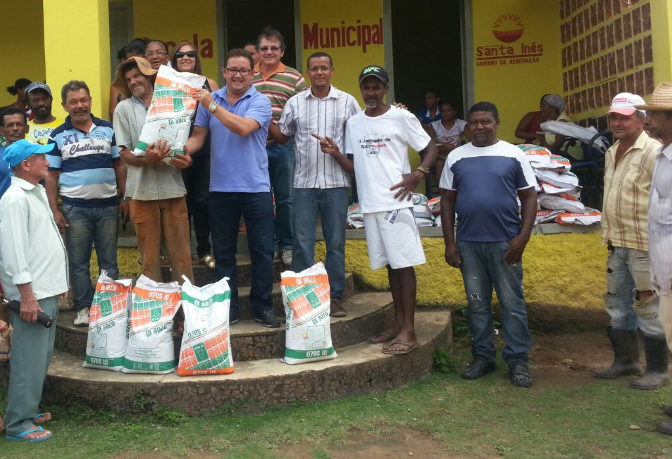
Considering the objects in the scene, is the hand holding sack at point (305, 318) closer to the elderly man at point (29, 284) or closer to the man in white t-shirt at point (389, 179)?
the man in white t-shirt at point (389, 179)

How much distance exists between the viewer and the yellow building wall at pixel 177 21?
887 centimetres

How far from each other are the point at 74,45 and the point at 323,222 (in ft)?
9.03

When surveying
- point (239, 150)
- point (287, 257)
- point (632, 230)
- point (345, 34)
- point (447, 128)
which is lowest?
point (287, 257)

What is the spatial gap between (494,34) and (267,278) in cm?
500

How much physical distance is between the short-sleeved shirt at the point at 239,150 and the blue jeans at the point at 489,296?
154 centimetres

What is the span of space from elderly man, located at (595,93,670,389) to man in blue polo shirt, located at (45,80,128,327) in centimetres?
353

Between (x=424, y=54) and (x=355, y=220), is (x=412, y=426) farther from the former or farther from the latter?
(x=424, y=54)

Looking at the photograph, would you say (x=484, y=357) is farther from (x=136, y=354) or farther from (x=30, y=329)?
(x=30, y=329)

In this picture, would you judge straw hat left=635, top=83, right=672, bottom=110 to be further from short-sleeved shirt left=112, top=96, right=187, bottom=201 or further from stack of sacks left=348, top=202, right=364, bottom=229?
short-sleeved shirt left=112, top=96, right=187, bottom=201

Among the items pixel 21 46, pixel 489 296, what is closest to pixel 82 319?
pixel 489 296

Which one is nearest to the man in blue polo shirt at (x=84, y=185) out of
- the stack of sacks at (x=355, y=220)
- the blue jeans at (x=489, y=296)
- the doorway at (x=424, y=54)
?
the stack of sacks at (x=355, y=220)

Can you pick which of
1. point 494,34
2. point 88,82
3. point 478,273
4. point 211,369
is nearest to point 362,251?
point 478,273

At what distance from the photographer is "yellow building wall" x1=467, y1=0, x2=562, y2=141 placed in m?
Result: 8.55

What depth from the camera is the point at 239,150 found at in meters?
4.93
